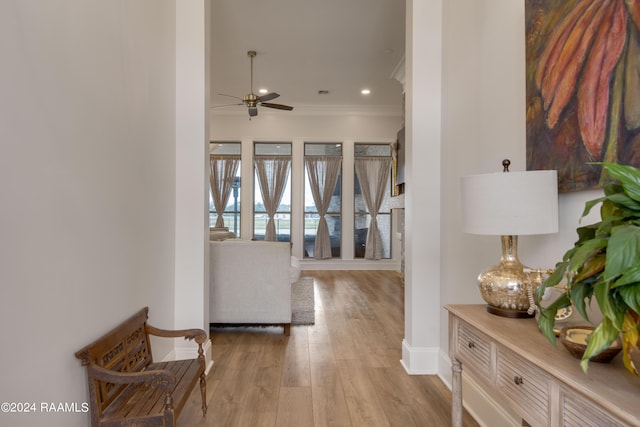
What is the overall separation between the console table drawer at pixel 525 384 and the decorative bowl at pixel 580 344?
106 mm

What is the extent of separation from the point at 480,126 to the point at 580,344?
56.4 inches

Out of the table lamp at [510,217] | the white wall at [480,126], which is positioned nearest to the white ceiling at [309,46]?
the white wall at [480,126]

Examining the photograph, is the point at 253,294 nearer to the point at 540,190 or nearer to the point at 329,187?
the point at 540,190

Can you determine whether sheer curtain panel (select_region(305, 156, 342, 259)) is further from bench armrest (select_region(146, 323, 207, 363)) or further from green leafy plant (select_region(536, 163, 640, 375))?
green leafy plant (select_region(536, 163, 640, 375))

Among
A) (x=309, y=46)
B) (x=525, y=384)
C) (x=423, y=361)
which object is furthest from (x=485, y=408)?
(x=309, y=46)

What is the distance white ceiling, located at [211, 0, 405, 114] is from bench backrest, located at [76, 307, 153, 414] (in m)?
3.26

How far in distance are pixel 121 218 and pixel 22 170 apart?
0.65m

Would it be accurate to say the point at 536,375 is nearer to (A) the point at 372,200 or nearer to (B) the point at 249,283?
(B) the point at 249,283

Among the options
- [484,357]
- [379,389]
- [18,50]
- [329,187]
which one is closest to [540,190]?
[484,357]

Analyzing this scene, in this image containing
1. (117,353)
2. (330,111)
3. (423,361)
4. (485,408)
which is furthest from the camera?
(330,111)

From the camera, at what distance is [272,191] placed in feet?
23.0

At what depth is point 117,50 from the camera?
169 centimetres

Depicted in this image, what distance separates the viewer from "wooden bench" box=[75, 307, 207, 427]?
4.42 ft

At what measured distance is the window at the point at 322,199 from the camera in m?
7.04
